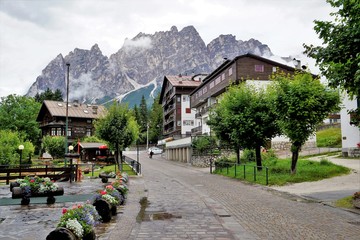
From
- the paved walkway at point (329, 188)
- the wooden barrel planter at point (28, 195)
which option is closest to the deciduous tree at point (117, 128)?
the wooden barrel planter at point (28, 195)

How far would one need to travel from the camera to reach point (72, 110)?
77.0 meters

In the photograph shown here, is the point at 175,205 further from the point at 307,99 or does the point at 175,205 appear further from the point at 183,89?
the point at 183,89

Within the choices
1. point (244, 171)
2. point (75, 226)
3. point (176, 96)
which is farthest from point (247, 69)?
point (75, 226)

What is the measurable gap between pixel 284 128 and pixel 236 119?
5.07 metres

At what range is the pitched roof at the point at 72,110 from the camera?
73.8 m

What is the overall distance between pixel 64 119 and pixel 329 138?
5362cm

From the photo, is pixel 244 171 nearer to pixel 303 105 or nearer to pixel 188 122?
pixel 303 105

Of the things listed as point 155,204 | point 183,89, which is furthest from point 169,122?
point 155,204

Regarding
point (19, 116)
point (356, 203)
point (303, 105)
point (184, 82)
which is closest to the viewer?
point (356, 203)

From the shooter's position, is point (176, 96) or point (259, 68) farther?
point (176, 96)

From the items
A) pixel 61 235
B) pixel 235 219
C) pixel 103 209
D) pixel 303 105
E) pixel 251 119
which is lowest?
pixel 235 219

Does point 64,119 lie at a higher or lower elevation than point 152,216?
higher

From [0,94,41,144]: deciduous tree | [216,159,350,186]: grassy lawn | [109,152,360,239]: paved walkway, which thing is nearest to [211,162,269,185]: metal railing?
[216,159,350,186]: grassy lawn

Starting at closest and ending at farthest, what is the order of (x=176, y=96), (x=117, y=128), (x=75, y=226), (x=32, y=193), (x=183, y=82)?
(x=75, y=226), (x=32, y=193), (x=117, y=128), (x=176, y=96), (x=183, y=82)
